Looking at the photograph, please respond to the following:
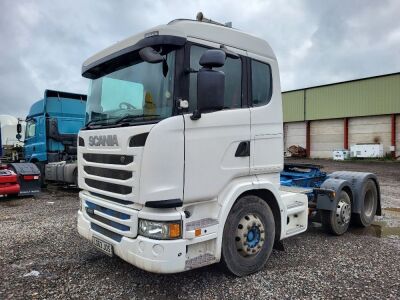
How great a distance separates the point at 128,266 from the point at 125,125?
78.6 inches

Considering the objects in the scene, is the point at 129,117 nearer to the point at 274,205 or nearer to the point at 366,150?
the point at 274,205

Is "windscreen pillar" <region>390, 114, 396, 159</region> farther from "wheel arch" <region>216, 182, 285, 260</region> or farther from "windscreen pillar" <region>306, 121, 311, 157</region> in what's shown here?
"wheel arch" <region>216, 182, 285, 260</region>

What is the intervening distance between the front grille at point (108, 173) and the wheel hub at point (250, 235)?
4.81ft

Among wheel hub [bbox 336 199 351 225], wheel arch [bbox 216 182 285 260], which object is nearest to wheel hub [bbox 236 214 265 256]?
wheel arch [bbox 216 182 285 260]

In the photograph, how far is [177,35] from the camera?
138 inches

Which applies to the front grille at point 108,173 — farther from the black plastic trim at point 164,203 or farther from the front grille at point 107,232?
the front grille at point 107,232

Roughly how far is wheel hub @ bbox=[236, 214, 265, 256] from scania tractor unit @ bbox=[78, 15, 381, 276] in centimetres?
1

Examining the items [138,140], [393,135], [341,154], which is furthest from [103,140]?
[393,135]

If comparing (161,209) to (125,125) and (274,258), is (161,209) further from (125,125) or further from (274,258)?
(274,258)

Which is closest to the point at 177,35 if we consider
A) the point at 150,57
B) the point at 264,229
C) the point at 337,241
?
the point at 150,57

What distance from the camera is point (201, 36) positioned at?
3766 mm

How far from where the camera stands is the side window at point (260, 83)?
14.2ft

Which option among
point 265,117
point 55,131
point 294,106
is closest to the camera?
point 265,117

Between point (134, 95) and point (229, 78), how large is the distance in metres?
1.12
